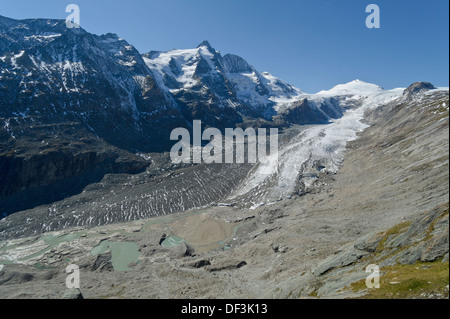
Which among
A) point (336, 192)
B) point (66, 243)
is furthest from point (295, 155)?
point (66, 243)

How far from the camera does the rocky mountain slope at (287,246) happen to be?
25938 mm

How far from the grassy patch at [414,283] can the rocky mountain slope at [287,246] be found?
0.32 ft

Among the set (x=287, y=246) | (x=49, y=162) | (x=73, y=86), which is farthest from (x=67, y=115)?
(x=287, y=246)

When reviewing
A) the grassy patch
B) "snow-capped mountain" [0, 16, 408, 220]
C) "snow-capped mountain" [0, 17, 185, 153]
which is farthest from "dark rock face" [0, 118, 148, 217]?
the grassy patch

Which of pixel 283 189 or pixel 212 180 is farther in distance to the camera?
pixel 212 180

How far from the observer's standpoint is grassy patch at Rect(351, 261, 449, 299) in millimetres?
18016

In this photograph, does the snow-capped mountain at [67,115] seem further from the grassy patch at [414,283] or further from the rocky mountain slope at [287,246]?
the grassy patch at [414,283]

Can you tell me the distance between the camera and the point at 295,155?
12012 centimetres

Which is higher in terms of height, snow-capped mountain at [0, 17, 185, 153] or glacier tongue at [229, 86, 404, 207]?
snow-capped mountain at [0, 17, 185, 153]

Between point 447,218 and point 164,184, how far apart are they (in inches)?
3207

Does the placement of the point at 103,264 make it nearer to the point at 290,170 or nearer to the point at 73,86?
the point at 290,170

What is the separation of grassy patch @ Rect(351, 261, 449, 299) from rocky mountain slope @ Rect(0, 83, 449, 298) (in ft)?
0.32

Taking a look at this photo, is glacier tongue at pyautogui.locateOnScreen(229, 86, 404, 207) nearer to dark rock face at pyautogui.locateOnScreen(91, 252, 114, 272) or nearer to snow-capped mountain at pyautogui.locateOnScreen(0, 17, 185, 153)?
dark rock face at pyautogui.locateOnScreen(91, 252, 114, 272)
